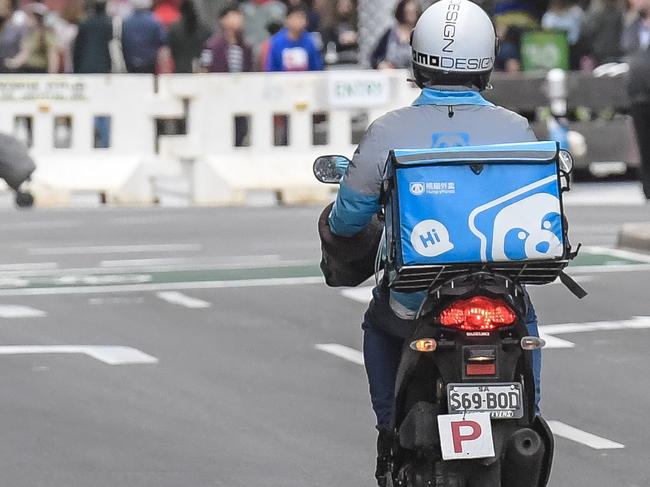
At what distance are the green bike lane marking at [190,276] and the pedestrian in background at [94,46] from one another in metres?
10.5

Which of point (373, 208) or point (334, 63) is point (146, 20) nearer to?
point (334, 63)

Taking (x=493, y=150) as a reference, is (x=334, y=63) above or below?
below

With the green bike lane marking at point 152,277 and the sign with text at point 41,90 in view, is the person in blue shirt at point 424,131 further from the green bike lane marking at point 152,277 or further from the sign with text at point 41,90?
the sign with text at point 41,90

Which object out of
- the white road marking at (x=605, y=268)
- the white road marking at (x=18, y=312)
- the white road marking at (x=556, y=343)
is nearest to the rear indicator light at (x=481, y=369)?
the white road marking at (x=556, y=343)

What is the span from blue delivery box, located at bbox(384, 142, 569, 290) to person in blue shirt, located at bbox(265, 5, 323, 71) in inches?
731

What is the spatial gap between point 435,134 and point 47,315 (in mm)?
6824

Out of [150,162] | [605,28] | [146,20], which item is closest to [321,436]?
[150,162]

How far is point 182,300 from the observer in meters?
13.6

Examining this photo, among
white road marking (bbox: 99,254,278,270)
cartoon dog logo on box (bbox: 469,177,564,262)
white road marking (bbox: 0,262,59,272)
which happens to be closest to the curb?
white road marking (bbox: 99,254,278,270)

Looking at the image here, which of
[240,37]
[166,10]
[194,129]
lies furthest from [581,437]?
[166,10]

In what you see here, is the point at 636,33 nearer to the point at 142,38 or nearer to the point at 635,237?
the point at 142,38

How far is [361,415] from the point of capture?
9492 millimetres

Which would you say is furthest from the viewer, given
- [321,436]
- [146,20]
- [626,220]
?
[146,20]

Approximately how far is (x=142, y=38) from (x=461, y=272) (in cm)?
1988
